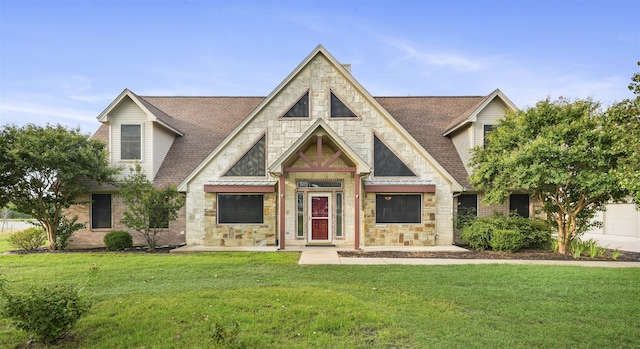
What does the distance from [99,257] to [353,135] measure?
10356 mm

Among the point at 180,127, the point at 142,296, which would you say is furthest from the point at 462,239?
the point at 180,127

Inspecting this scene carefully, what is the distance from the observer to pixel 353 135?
1461 centimetres

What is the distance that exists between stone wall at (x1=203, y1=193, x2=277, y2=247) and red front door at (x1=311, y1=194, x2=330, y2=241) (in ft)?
5.37

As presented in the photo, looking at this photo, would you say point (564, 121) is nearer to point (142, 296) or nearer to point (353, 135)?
point (353, 135)

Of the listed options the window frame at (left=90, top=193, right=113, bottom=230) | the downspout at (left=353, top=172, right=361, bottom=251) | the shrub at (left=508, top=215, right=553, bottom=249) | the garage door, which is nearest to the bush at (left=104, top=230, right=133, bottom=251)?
the window frame at (left=90, top=193, right=113, bottom=230)

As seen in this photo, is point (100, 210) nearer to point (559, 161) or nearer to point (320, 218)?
point (320, 218)

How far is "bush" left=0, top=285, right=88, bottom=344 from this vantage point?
14.4ft

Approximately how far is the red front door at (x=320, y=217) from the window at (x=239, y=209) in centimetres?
217

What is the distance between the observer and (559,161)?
11219 mm

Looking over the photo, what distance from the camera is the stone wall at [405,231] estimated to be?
46.5 ft

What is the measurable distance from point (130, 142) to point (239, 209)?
619 centimetres

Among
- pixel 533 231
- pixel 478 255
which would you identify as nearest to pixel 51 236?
pixel 478 255

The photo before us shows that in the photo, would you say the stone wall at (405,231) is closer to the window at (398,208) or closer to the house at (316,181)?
the house at (316,181)

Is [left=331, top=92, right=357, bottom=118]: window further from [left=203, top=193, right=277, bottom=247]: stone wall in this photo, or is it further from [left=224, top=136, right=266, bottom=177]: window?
[left=203, top=193, right=277, bottom=247]: stone wall
